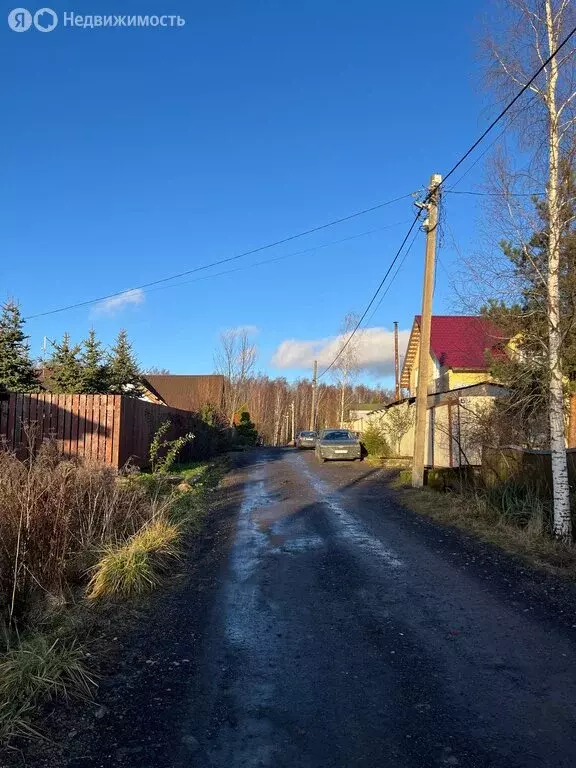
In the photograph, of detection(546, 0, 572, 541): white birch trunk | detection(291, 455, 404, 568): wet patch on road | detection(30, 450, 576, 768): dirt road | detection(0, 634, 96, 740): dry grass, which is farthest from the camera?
detection(546, 0, 572, 541): white birch trunk

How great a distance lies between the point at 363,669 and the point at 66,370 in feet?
75.0

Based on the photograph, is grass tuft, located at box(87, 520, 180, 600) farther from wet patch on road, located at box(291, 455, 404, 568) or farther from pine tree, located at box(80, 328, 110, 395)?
pine tree, located at box(80, 328, 110, 395)

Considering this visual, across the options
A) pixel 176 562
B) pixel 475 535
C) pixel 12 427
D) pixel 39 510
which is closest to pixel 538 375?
pixel 475 535

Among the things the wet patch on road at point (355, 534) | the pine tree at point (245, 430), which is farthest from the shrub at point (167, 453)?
the pine tree at point (245, 430)

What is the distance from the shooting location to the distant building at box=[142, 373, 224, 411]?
37972 mm

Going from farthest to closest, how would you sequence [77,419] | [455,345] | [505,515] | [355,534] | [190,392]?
[190,392] → [455,345] → [77,419] → [505,515] → [355,534]

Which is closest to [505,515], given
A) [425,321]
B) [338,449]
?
[425,321]

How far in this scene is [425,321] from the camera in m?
16.3

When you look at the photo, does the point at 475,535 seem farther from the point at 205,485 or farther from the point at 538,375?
the point at 205,485

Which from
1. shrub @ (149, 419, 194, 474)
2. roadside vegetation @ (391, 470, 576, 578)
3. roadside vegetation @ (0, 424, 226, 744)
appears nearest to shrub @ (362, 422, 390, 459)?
shrub @ (149, 419, 194, 474)

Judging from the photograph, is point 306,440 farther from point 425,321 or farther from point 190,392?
point 425,321

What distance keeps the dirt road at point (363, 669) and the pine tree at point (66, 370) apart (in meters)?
18.8

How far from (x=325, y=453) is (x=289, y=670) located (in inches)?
919

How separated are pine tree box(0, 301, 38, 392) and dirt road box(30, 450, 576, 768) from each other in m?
18.0
